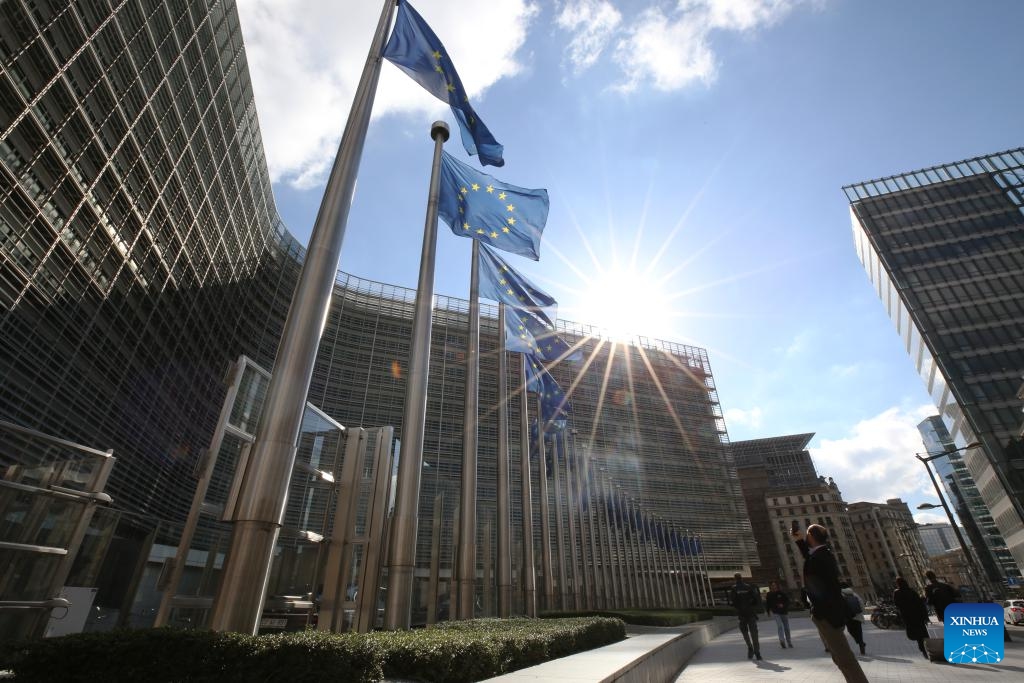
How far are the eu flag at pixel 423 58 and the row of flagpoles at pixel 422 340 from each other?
0.02 meters

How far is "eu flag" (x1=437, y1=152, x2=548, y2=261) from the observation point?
11844 millimetres

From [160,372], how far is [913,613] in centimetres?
2515

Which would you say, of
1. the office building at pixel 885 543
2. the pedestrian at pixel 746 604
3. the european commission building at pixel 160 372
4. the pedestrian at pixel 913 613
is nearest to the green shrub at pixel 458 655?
the european commission building at pixel 160 372

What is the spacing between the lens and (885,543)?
337ft

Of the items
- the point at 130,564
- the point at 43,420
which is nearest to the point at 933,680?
the point at 43,420

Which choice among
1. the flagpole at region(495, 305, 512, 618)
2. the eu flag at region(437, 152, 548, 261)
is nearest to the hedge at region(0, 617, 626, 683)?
the eu flag at region(437, 152, 548, 261)

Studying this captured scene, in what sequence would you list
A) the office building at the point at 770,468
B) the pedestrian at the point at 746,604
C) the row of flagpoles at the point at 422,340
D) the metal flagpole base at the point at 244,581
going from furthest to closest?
the office building at the point at 770,468 < the pedestrian at the point at 746,604 < the row of flagpoles at the point at 422,340 < the metal flagpole base at the point at 244,581

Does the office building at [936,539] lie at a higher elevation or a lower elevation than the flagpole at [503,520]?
higher

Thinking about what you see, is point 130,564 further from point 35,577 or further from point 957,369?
point 957,369

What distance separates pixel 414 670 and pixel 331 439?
19.2 ft

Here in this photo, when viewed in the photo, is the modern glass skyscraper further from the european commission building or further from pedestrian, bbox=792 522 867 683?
pedestrian, bbox=792 522 867 683

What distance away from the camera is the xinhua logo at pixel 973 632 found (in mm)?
6090

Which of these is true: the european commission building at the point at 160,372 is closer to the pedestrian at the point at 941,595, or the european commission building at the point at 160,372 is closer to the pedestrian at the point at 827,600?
the pedestrian at the point at 827,600

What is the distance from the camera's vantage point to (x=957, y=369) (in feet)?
151
